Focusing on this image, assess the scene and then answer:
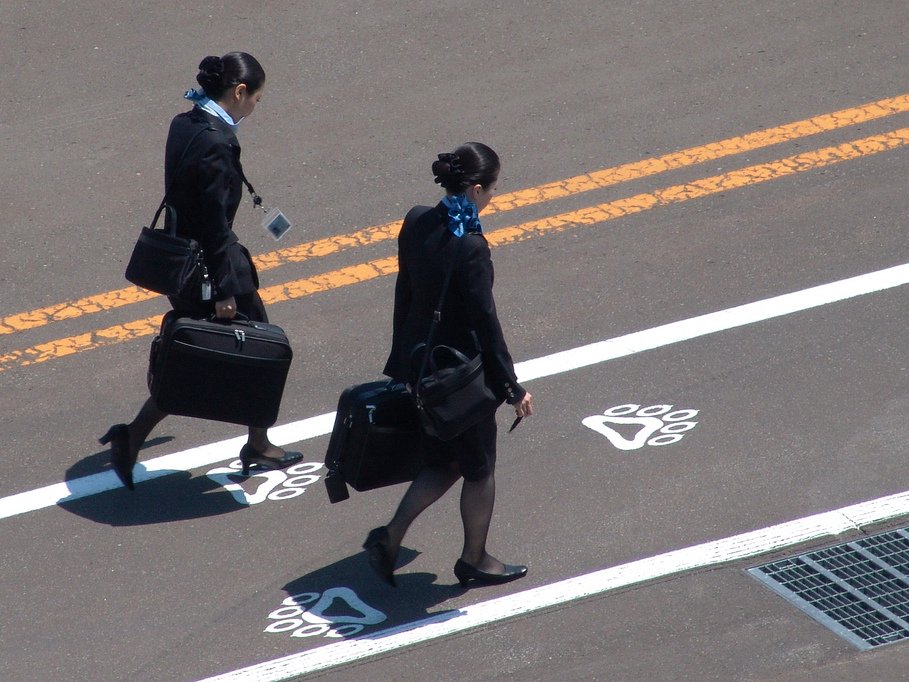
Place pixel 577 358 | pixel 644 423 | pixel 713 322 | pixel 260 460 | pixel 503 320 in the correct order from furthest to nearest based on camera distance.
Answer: pixel 503 320, pixel 713 322, pixel 577 358, pixel 644 423, pixel 260 460

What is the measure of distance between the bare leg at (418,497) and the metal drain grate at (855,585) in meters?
1.22

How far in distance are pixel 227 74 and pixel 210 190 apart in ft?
1.58

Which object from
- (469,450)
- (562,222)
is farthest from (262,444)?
(562,222)

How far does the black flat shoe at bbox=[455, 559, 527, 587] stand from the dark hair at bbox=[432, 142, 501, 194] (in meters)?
1.44

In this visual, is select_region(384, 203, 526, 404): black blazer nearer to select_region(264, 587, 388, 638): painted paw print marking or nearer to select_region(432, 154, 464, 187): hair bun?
select_region(432, 154, 464, 187): hair bun

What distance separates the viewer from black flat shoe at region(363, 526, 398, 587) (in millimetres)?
5527

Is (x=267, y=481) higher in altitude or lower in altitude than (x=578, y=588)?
higher

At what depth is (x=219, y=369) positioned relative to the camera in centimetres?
597

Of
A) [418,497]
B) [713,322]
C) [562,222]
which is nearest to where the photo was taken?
[418,497]

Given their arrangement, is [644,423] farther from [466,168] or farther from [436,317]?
[466,168]

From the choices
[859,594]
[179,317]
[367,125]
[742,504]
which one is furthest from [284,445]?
[367,125]

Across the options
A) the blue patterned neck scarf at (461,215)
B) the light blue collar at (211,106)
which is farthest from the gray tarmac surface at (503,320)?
the light blue collar at (211,106)

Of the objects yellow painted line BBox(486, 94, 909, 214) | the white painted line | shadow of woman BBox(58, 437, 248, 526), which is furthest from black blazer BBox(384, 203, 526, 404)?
yellow painted line BBox(486, 94, 909, 214)

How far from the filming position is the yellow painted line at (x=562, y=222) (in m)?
7.34
